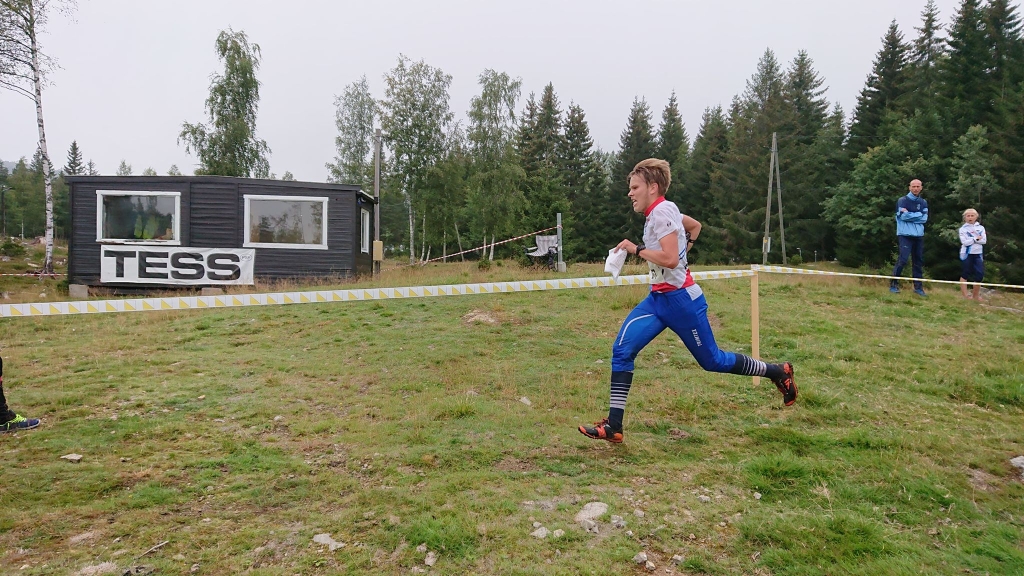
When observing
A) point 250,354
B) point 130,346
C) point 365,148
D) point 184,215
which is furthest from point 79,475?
point 365,148

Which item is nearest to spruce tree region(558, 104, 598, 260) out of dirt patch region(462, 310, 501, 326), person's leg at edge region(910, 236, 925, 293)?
person's leg at edge region(910, 236, 925, 293)

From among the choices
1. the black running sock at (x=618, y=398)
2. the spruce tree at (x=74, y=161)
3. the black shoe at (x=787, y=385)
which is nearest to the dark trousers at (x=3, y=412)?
the black running sock at (x=618, y=398)

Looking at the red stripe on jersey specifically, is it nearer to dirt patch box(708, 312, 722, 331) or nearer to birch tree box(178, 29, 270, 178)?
dirt patch box(708, 312, 722, 331)

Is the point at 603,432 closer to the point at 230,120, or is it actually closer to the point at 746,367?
the point at 746,367

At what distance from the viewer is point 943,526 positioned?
120 inches

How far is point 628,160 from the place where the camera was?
51.7 m

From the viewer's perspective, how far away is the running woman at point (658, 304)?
4.05 metres

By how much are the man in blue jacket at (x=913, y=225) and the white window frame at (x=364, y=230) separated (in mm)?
15445

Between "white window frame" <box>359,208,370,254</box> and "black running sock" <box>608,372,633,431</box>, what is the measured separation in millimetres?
16603

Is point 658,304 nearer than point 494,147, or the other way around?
point 658,304

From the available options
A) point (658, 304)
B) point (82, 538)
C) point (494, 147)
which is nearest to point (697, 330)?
point (658, 304)

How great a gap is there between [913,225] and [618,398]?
10012 mm

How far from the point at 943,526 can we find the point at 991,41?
37.4m

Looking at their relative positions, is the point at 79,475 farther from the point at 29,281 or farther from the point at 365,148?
the point at 365,148
